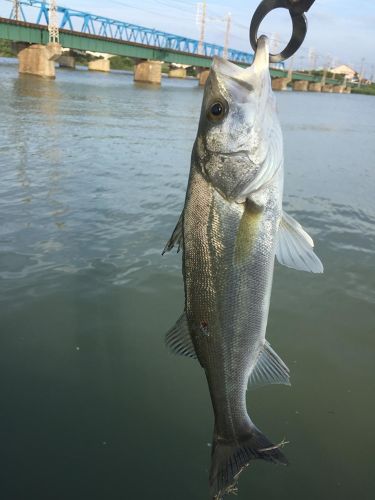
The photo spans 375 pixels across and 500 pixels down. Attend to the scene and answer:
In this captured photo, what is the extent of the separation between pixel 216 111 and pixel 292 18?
2.20 ft

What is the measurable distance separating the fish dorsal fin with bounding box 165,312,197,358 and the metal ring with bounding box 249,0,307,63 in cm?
158

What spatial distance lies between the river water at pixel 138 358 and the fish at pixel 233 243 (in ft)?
5.40

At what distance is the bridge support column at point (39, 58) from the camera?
53.0 metres

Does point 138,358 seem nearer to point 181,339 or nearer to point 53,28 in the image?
point 181,339

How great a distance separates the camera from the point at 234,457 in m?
2.56

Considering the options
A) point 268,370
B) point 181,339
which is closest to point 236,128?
point 181,339

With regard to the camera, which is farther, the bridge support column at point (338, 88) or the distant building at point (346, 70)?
the distant building at point (346, 70)

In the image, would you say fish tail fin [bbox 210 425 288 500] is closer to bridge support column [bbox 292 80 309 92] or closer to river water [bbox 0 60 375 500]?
river water [bbox 0 60 375 500]

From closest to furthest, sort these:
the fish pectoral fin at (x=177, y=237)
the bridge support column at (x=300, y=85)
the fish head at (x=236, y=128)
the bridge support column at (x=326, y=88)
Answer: the fish head at (x=236, y=128)
the fish pectoral fin at (x=177, y=237)
the bridge support column at (x=300, y=85)
the bridge support column at (x=326, y=88)

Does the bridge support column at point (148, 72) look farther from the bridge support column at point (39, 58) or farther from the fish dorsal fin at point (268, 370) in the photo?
the fish dorsal fin at point (268, 370)

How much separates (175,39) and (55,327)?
91838 mm

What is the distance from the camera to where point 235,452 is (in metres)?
2.58

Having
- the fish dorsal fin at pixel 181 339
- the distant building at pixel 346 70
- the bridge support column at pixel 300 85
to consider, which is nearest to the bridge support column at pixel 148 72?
the bridge support column at pixel 300 85

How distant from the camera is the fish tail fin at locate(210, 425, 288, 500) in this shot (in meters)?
2.50
